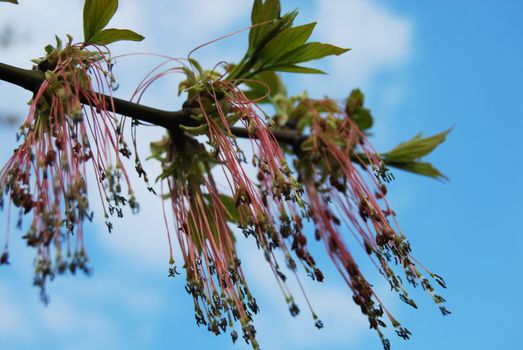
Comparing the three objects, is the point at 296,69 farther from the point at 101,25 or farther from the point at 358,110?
the point at 358,110

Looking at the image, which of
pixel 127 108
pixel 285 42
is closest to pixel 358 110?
pixel 285 42

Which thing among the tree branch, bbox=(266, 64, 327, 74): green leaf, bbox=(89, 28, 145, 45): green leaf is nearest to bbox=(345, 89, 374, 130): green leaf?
bbox=(266, 64, 327, 74): green leaf

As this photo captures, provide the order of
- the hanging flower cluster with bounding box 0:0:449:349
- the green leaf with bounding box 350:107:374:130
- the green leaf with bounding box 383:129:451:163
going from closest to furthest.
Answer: the hanging flower cluster with bounding box 0:0:449:349, the green leaf with bounding box 383:129:451:163, the green leaf with bounding box 350:107:374:130

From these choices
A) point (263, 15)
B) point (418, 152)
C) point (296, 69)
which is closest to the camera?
point (263, 15)

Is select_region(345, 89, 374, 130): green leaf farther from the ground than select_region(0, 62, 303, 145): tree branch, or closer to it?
farther from the ground

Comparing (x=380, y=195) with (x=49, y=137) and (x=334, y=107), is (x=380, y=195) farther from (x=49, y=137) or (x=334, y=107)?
(x=49, y=137)

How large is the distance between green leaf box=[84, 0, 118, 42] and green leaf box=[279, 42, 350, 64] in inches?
24.1

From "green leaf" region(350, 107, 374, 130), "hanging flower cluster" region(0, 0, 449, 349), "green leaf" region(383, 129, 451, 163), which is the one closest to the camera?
"hanging flower cluster" region(0, 0, 449, 349)

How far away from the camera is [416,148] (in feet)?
9.45

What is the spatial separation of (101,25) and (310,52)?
696 millimetres

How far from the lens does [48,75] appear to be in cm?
176

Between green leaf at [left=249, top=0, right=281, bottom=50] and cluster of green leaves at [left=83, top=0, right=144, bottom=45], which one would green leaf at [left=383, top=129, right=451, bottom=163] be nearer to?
green leaf at [left=249, top=0, right=281, bottom=50]

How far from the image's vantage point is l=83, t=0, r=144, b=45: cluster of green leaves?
1864 mm

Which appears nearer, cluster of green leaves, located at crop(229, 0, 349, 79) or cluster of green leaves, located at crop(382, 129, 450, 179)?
cluster of green leaves, located at crop(229, 0, 349, 79)
